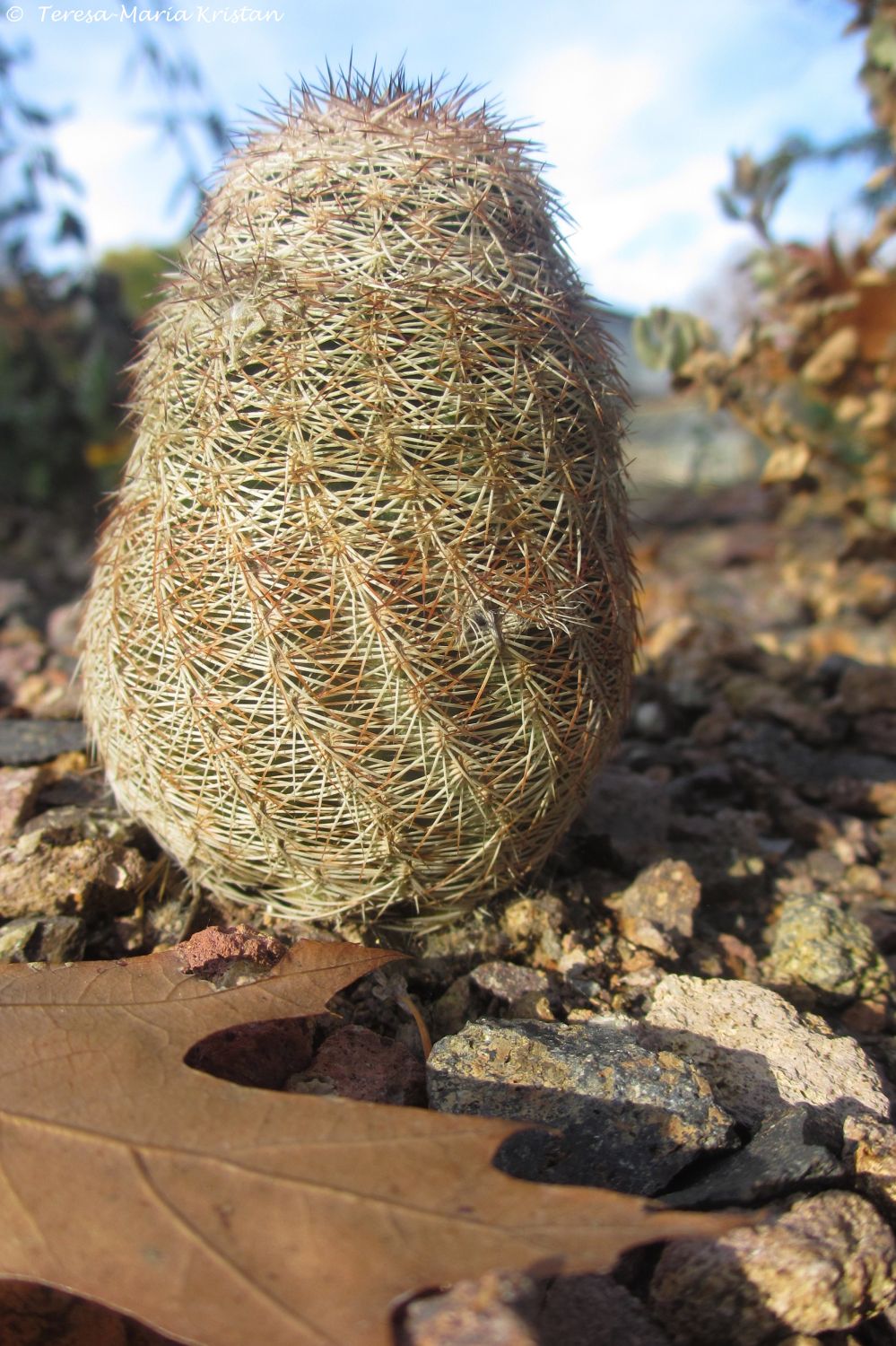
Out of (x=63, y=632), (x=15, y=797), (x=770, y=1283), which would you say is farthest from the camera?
(x=63, y=632)

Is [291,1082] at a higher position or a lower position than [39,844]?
lower

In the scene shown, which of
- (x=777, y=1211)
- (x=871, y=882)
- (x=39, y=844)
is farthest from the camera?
(x=871, y=882)

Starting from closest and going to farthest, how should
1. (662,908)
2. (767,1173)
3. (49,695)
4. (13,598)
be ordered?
(767,1173) < (662,908) < (49,695) < (13,598)

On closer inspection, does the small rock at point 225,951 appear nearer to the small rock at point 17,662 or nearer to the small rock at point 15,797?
the small rock at point 15,797

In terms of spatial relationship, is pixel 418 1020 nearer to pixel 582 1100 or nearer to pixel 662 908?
pixel 582 1100

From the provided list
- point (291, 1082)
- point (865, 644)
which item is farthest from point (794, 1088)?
point (865, 644)

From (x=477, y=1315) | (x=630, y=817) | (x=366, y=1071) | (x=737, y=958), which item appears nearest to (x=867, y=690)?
(x=630, y=817)

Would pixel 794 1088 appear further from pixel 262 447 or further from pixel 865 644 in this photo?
pixel 865 644

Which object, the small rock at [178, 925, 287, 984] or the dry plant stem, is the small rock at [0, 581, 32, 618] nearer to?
the small rock at [178, 925, 287, 984]
